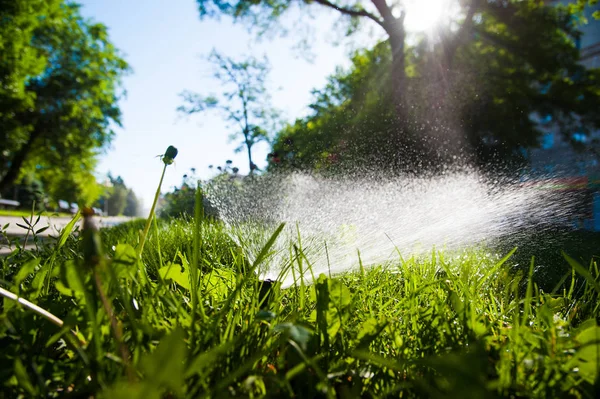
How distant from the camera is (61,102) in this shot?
20.8 m

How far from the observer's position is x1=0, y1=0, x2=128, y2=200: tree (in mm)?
19375

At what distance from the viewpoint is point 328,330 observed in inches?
37.8

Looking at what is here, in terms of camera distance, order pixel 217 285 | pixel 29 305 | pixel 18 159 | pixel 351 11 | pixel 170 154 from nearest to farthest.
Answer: pixel 29 305 < pixel 170 154 < pixel 217 285 < pixel 351 11 < pixel 18 159

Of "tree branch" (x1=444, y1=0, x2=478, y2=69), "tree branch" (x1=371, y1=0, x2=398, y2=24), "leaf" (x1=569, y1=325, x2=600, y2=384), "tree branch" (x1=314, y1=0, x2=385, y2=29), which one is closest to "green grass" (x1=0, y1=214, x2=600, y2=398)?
"leaf" (x1=569, y1=325, x2=600, y2=384)

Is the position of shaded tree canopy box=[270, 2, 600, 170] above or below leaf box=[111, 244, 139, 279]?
above

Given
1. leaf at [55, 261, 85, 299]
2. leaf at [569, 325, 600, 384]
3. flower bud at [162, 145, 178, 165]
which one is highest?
flower bud at [162, 145, 178, 165]

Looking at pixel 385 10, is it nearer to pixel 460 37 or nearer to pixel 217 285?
pixel 460 37

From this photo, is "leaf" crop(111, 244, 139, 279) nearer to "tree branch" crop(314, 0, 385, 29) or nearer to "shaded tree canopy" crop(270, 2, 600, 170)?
"shaded tree canopy" crop(270, 2, 600, 170)

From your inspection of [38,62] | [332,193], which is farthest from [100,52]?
[332,193]

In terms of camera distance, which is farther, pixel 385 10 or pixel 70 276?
pixel 385 10

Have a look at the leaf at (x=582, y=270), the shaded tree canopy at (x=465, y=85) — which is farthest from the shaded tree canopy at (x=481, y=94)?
the leaf at (x=582, y=270)

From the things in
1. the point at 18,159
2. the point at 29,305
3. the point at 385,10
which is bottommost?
the point at 29,305

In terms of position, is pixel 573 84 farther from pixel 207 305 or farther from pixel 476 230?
pixel 207 305

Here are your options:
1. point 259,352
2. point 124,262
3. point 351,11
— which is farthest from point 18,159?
point 259,352
